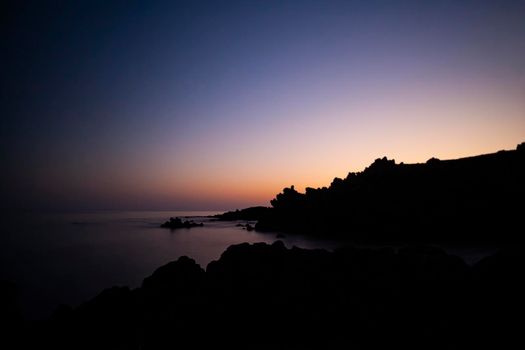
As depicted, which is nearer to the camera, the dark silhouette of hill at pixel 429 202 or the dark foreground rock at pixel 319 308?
the dark foreground rock at pixel 319 308

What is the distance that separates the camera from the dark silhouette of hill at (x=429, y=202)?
1487 inches

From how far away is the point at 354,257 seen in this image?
1161 cm

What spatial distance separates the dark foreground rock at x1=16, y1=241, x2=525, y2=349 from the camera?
789 cm

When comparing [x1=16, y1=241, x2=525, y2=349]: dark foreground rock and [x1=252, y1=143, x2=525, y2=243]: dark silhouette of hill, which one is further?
[x1=252, y1=143, x2=525, y2=243]: dark silhouette of hill

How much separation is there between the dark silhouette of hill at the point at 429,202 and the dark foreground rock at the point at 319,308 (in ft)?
113

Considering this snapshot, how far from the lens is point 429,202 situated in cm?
4497

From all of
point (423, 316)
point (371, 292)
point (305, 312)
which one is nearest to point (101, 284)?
point (305, 312)

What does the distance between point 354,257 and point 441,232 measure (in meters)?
38.8

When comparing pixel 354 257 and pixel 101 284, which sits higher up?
pixel 354 257

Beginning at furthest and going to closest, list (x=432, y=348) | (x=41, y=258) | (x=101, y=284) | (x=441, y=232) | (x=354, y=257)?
(x=441, y=232) → (x=41, y=258) → (x=101, y=284) → (x=354, y=257) → (x=432, y=348)

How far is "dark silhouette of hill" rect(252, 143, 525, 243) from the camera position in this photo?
3778 centimetres

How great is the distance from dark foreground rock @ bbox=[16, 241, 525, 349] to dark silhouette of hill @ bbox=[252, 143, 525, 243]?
3458 centimetres

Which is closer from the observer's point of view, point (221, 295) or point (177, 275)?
point (221, 295)

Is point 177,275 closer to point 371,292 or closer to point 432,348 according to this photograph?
point 371,292
